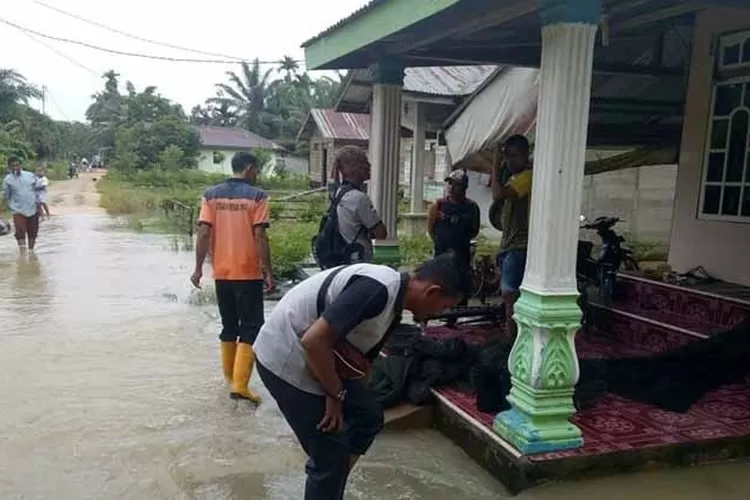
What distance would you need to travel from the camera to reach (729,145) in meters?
6.27

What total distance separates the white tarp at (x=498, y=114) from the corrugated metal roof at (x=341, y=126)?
1861cm

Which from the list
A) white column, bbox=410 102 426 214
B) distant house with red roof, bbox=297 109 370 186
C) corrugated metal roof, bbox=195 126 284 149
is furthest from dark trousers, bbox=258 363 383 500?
corrugated metal roof, bbox=195 126 284 149

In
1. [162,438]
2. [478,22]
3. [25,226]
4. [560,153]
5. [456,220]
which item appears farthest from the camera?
[25,226]

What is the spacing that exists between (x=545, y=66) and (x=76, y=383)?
409cm

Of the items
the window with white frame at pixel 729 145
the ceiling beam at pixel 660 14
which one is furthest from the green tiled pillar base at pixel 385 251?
the window with white frame at pixel 729 145

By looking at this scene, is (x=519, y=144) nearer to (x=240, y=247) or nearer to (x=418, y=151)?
(x=240, y=247)

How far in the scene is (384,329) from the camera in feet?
8.17

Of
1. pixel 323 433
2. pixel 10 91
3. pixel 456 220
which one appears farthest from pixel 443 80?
pixel 10 91

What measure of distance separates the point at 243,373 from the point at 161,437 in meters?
0.78

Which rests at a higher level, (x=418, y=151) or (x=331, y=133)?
(x=331, y=133)

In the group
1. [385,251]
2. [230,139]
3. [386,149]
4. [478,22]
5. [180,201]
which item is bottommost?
[180,201]

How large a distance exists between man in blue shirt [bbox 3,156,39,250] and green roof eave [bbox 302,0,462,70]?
22.7 feet

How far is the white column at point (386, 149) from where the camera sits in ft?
22.0

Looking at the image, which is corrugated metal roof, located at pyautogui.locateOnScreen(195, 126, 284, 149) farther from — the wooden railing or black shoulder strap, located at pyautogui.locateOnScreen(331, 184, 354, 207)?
black shoulder strap, located at pyautogui.locateOnScreen(331, 184, 354, 207)
